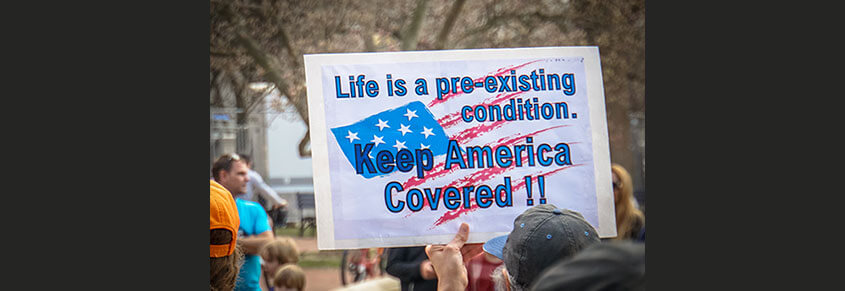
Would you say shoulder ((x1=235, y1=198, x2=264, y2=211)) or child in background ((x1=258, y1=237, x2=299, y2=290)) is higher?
shoulder ((x1=235, y1=198, x2=264, y2=211))

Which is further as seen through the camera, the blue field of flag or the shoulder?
the shoulder

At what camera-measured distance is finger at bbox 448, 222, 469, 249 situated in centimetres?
314

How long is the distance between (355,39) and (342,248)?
86 centimetres

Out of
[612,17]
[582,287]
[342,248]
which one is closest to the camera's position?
[582,287]

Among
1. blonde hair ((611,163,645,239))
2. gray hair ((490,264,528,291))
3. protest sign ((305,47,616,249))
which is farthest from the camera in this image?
blonde hair ((611,163,645,239))

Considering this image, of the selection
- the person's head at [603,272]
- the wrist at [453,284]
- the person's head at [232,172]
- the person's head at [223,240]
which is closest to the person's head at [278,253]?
the person's head at [223,240]

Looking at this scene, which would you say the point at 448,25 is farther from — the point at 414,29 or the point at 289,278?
the point at 289,278

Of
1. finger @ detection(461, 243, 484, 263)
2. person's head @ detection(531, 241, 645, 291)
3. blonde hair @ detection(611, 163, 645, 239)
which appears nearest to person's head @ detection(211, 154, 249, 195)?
finger @ detection(461, 243, 484, 263)

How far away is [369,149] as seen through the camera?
123 inches

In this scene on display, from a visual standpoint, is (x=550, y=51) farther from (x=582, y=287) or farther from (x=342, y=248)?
(x=582, y=287)

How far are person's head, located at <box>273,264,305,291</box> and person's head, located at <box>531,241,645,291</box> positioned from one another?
207 cm

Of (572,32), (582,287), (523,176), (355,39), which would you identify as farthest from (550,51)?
(582,287)

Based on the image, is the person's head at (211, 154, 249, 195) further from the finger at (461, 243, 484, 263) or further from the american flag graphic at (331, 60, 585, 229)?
the finger at (461, 243, 484, 263)

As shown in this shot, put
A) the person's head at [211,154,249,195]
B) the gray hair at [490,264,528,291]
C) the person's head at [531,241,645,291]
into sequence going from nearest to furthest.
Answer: the person's head at [531,241,645,291] → the gray hair at [490,264,528,291] → the person's head at [211,154,249,195]
